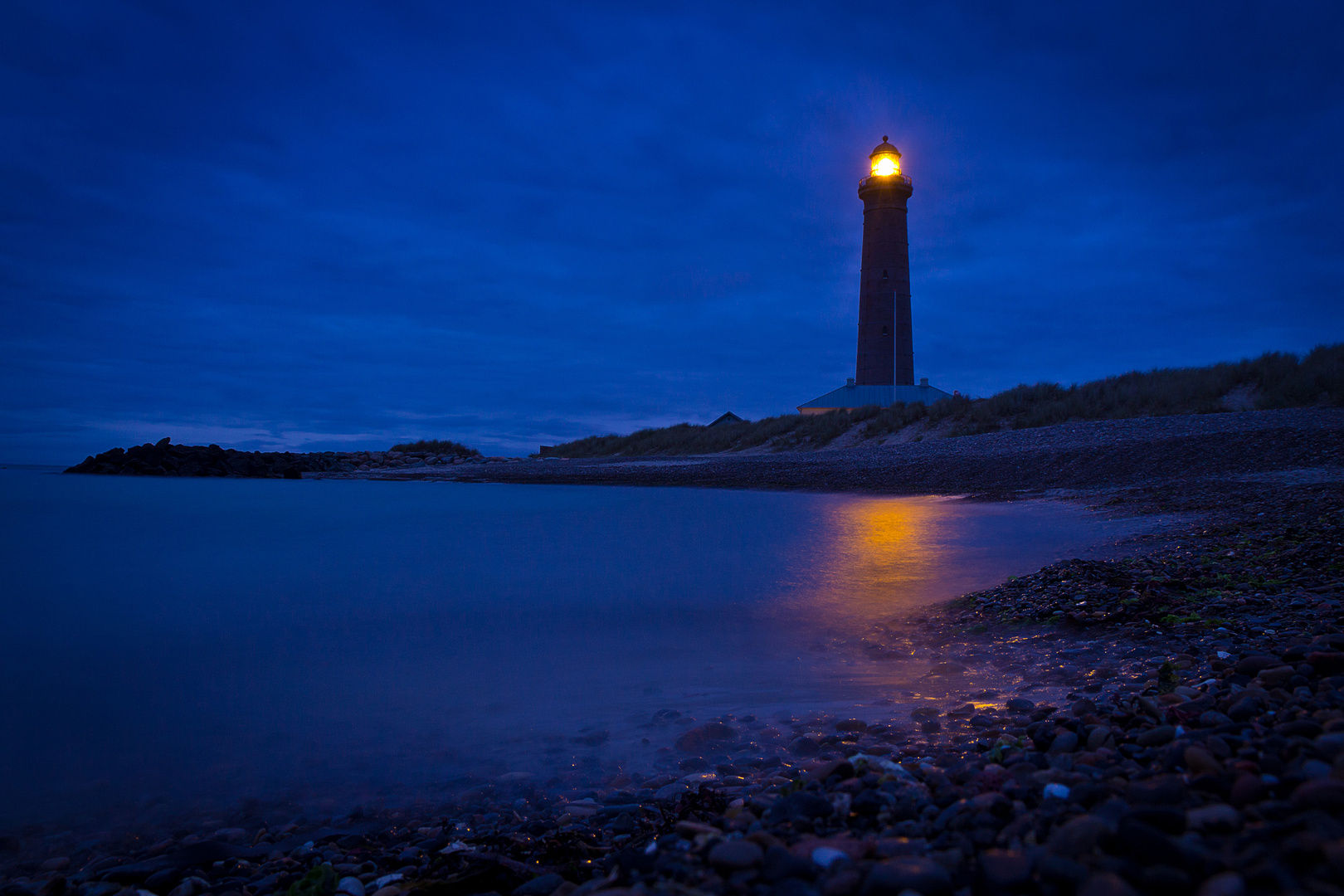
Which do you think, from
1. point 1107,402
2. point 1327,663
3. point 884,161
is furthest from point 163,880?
point 884,161

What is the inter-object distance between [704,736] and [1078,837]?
5.14 feet

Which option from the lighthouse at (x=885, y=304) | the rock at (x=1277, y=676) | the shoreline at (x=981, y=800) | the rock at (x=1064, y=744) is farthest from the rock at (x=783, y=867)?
the lighthouse at (x=885, y=304)

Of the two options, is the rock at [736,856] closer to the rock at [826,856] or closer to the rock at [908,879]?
the rock at [826,856]

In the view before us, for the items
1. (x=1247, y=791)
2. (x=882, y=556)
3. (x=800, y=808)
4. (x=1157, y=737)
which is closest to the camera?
(x=1247, y=791)

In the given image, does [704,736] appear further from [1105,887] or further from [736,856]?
[1105,887]

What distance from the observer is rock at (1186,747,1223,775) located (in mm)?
1389

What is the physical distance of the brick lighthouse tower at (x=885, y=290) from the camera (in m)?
34.3

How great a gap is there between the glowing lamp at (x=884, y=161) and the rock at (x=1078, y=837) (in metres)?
39.0

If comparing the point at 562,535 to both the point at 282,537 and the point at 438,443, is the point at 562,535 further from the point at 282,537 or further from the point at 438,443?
the point at 438,443

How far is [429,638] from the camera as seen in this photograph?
14.2 feet

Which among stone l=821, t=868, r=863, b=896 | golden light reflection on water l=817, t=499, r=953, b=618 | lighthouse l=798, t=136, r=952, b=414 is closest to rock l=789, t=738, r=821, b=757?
stone l=821, t=868, r=863, b=896

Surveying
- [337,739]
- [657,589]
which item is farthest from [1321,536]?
[337,739]

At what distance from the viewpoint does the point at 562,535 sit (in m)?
9.16

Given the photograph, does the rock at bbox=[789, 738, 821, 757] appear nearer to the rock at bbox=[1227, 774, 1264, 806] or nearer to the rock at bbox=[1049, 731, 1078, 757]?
the rock at bbox=[1049, 731, 1078, 757]
